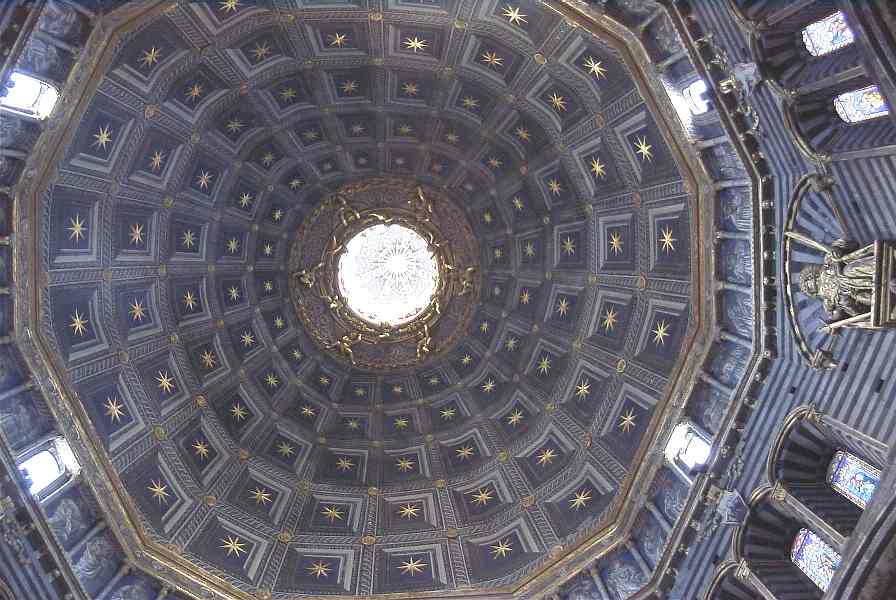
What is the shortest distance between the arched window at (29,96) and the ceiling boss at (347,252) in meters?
14.6

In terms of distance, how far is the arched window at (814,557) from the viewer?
20234mm

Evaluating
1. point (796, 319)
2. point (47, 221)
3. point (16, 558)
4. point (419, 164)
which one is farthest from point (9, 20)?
point (796, 319)

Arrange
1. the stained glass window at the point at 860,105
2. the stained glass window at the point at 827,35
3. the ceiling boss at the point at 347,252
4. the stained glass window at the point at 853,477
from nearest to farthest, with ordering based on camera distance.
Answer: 1. the stained glass window at the point at 860,105
2. the stained glass window at the point at 827,35
3. the stained glass window at the point at 853,477
4. the ceiling boss at the point at 347,252

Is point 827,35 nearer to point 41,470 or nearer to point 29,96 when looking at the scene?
point 29,96

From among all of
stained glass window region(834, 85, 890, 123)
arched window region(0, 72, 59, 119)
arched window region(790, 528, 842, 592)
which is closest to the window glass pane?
arched window region(0, 72, 59, 119)

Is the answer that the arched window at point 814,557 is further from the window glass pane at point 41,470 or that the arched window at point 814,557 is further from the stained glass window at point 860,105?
the window glass pane at point 41,470

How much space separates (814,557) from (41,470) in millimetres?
25558

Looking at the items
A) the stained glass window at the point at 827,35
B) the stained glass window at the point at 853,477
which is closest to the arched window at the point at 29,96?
the stained glass window at the point at 827,35

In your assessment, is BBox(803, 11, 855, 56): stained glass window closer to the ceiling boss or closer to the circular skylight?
the ceiling boss

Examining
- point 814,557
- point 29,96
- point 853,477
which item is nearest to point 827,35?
point 853,477

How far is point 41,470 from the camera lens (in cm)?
2478

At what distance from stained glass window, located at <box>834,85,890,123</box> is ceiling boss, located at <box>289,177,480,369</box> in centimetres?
1956

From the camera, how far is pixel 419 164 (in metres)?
35.8

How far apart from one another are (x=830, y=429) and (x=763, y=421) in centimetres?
275
